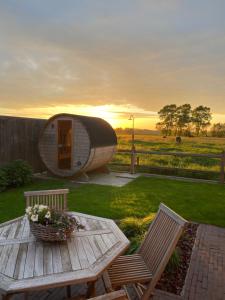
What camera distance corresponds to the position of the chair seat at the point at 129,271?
253 centimetres

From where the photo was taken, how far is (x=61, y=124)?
10.0m

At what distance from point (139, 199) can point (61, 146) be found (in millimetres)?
4294

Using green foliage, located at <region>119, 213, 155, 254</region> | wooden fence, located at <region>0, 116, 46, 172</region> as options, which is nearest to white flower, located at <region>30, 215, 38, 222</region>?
green foliage, located at <region>119, 213, 155, 254</region>

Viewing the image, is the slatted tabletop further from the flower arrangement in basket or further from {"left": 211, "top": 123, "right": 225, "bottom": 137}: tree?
{"left": 211, "top": 123, "right": 225, "bottom": 137}: tree

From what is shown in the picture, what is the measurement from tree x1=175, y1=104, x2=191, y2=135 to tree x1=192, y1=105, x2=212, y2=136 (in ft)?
2.92

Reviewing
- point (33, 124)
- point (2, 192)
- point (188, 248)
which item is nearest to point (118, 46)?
point (33, 124)

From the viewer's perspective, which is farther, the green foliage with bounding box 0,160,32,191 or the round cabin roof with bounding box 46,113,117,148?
the round cabin roof with bounding box 46,113,117,148

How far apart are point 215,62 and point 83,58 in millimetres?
4836

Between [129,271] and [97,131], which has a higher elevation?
[97,131]

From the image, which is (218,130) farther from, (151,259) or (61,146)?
(151,259)

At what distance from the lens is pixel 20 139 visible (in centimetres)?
923

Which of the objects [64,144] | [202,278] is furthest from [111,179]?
[202,278]

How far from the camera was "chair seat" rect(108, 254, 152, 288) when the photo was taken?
2.53 meters

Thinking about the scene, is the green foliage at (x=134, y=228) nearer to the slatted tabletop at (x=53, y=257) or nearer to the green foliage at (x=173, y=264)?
the green foliage at (x=173, y=264)
